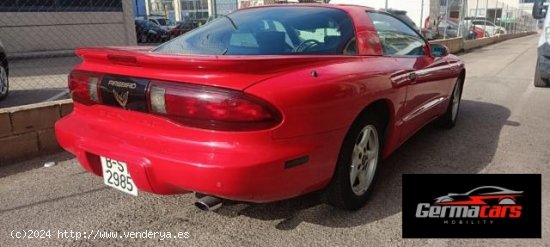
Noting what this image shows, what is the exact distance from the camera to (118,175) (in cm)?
240

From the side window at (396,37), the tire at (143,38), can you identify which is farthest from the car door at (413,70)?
the tire at (143,38)

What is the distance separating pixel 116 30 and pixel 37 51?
259 centimetres

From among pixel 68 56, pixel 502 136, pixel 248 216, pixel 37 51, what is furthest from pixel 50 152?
pixel 37 51

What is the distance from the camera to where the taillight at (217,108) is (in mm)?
2105

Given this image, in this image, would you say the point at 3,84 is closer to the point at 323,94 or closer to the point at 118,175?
the point at 118,175

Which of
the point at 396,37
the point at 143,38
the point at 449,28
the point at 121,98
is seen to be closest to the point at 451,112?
the point at 396,37

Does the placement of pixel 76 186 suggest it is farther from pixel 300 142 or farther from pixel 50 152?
pixel 300 142

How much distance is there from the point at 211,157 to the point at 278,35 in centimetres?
109

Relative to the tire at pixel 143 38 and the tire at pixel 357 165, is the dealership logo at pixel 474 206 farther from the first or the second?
the tire at pixel 143 38

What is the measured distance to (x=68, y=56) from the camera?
1346cm

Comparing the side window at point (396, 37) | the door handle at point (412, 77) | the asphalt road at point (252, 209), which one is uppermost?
the side window at point (396, 37)

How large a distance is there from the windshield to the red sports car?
0.01 meters

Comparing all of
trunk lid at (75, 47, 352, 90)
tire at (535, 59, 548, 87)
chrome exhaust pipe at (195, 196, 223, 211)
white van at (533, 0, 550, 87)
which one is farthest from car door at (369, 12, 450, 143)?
tire at (535, 59, 548, 87)

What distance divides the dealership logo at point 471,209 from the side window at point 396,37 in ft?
3.39
